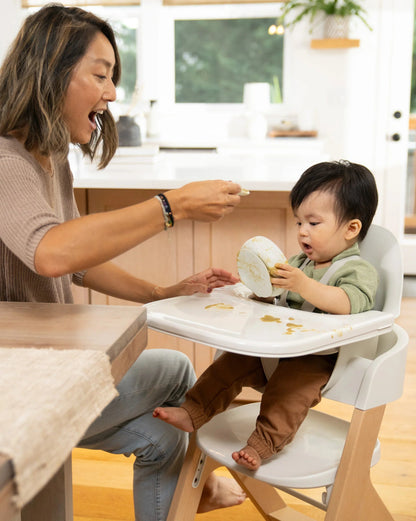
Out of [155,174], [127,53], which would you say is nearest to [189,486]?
[155,174]

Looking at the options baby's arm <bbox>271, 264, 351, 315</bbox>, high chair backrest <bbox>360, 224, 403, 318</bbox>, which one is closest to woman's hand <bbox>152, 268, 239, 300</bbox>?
baby's arm <bbox>271, 264, 351, 315</bbox>

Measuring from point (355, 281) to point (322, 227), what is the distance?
0.17 metres

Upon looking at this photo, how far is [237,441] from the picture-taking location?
4.61ft

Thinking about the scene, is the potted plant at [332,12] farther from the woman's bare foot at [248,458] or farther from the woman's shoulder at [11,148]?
the woman's bare foot at [248,458]

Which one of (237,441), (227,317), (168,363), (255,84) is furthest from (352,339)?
(255,84)

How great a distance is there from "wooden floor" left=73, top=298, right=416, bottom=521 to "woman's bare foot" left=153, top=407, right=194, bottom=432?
698mm

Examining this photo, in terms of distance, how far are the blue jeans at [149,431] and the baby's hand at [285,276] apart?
412 millimetres

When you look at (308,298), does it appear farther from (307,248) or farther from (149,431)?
(149,431)

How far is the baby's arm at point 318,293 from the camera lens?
1.33m

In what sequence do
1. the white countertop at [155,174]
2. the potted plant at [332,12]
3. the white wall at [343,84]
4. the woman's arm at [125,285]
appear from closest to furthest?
the woman's arm at [125,285]
the white countertop at [155,174]
the potted plant at [332,12]
the white wall at [343,84]

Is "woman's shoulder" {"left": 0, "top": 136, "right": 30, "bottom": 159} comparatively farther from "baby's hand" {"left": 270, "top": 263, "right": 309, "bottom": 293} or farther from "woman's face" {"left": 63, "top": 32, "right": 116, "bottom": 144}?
"baby's hand" {"left": 270, "top": 263, "right": 309, "bottom": 293}

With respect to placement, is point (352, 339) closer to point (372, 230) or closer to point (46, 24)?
point (372, 230)

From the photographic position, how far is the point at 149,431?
4.91ft

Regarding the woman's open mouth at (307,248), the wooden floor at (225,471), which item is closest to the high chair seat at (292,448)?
the woman's open mouth at (307,248)
